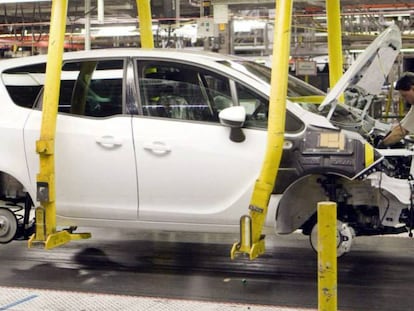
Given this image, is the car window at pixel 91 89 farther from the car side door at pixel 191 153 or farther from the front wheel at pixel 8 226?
the front wheel at pixel 8 226

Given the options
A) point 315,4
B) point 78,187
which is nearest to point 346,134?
point 78,187

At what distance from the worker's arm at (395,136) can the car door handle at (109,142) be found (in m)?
2.17

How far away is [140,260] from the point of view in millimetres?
6113

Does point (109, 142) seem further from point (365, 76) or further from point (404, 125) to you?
point (404, 125)

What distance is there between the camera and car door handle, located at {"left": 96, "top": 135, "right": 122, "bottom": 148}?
529 centimetres

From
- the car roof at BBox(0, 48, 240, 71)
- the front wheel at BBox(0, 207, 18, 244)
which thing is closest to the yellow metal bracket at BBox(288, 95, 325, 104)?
the car roof at BBox(0, 48, 240, 71)

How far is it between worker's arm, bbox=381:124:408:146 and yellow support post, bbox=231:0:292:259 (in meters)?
1.18

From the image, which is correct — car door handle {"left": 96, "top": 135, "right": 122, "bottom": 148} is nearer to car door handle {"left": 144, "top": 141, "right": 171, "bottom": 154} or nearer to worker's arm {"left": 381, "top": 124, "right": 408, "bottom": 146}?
car door handle {"left": 144, "top": 141, "right": 171, "bottom": 154}

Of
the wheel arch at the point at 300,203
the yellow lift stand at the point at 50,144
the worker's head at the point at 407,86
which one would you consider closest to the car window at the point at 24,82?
the yellow lift stand at the point at 50,144

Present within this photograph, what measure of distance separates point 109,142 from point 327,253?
2310 mm

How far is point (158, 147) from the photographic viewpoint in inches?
206

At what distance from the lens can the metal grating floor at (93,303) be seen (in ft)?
15.1

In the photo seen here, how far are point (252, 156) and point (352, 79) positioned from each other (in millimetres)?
1024

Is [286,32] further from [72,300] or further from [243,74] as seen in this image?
[72,300]
